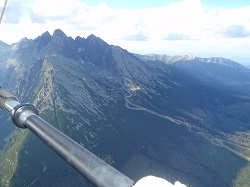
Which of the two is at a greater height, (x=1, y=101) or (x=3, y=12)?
(x=3, y=12)

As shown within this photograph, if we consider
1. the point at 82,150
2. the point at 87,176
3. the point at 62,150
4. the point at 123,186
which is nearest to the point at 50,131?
the point at 62,150

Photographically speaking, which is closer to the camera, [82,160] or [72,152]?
[82,160]

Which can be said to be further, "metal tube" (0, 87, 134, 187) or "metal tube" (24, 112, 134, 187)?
"metal tube" (0, 87, 134, 187)

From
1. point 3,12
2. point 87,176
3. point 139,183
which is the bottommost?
point 87,176

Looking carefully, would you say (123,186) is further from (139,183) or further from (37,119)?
(37,119)

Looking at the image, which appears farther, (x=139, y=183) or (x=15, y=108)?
(x=15, y=108)

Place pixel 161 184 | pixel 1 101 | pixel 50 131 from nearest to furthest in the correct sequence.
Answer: pixel 161 184, pixel 50 131, pixel 1 101

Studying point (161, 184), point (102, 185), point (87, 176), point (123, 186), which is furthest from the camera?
point (87, 176)

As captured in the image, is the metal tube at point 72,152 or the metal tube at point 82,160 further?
the metal tube at point 72,152
